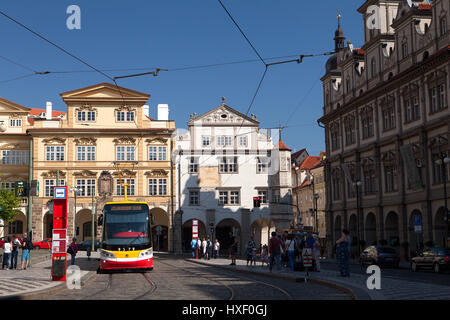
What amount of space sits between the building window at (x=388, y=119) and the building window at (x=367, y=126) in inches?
96.7

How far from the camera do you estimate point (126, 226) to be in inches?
1099

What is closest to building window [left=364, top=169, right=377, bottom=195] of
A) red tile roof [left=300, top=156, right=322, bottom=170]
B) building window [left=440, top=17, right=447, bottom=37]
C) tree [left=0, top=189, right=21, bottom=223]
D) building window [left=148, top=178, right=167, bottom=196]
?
building window [left=440, top=17, right=447, bottom=37]

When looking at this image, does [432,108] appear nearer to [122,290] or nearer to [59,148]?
[122,290]

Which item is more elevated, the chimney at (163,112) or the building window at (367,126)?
the chimney at (163,112)

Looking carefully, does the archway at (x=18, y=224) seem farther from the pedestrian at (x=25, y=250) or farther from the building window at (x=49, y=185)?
the pedestrian at (x=25, y=250)

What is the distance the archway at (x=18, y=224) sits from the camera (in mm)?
67075

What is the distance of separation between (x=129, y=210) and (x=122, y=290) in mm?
9865

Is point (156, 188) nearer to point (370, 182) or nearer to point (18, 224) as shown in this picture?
point (18, 224)

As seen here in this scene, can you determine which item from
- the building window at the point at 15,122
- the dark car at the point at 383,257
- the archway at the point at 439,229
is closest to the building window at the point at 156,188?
the building window at the point at 15,122

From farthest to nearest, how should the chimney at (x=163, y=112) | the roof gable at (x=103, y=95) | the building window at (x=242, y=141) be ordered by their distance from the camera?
the chimney at (x=163, y=112)
the building window at (x=242, y=141)
the roof gable at (x=103, y=95)

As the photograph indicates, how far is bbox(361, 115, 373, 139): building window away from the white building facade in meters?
18.7

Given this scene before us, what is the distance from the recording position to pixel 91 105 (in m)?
66.6

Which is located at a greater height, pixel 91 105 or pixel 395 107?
pixel 91 105
